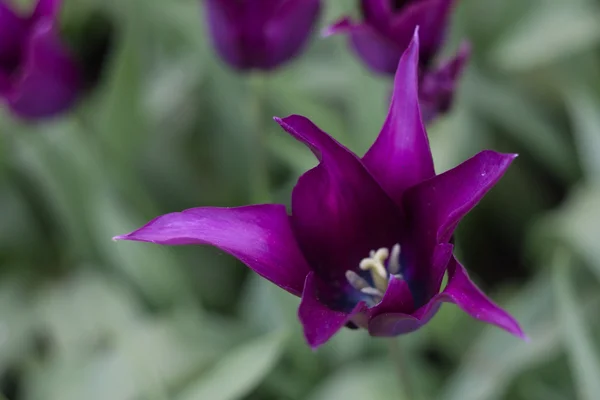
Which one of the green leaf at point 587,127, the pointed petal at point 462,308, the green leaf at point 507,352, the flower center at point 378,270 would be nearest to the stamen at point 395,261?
the flower center at point 378,270

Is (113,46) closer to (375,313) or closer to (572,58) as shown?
(572,58)

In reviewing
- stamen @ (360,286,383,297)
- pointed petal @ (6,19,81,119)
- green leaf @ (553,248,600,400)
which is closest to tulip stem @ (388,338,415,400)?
stamen @ (360,286,383,297)

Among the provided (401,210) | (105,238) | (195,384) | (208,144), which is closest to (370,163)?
(401,210)

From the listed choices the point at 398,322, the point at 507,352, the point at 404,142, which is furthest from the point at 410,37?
the point at 507,352

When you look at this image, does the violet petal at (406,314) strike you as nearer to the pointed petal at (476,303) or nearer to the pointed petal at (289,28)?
the pointed petal at (476,303)

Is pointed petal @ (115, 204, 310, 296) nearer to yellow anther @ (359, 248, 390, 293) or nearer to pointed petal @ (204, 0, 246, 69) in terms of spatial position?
yellow anther @ (359, 248, 390, 293)

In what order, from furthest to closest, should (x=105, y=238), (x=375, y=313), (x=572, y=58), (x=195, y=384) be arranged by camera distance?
(x=572, y=58), (x=105, y=238), (x=195, y=384), (x=375, y=313)

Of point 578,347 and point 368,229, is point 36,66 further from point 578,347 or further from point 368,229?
point 578,347
